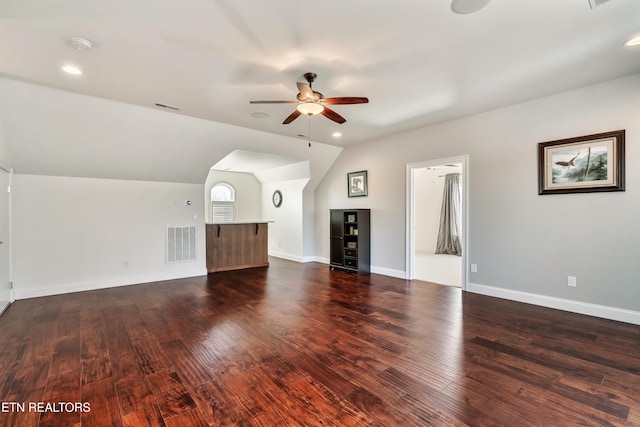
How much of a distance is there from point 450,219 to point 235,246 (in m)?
5.73

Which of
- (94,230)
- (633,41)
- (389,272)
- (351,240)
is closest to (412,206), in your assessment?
(389,272)

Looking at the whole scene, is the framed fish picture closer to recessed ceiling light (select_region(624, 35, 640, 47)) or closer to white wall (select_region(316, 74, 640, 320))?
white wall (select_region(316, 74, 640, 320))

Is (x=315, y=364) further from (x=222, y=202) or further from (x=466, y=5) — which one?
(x=222, y=202)

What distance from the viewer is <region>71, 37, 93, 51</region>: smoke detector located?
2390mm

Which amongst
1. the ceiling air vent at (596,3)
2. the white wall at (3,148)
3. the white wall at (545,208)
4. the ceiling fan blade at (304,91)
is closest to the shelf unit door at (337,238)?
the white wall at (545,208)

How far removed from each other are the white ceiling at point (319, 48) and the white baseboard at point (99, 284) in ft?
9.97

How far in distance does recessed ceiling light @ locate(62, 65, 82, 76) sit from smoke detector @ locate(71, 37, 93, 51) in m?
0.49

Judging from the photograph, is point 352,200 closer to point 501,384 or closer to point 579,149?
point 579,149

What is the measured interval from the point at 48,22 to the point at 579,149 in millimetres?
5328

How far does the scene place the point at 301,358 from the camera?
99.1 inches

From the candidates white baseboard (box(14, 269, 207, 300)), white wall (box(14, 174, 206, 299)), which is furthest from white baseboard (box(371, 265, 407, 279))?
white wall (box(14, 174, 206, 299))

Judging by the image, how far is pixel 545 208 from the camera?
12.5ft

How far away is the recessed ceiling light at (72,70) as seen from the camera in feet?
9.41

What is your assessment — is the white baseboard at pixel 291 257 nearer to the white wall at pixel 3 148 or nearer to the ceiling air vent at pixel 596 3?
the white wall at pixel 3 148
